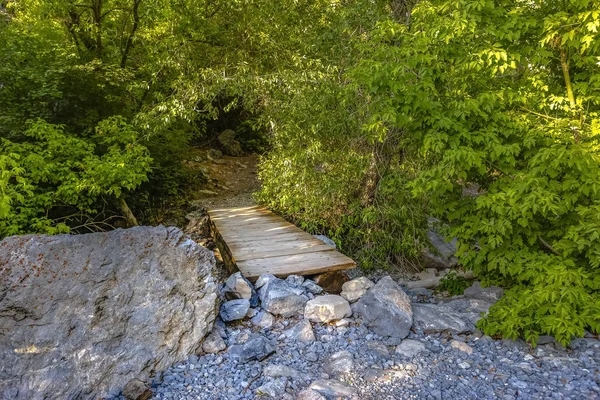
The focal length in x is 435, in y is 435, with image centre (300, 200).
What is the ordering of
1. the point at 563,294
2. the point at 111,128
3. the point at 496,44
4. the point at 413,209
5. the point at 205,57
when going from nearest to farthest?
the point at 563,294 < the point at 496,44 < the point at 413,209 < the point at 111,128 < the point at 205,57

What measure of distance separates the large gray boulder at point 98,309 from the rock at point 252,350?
0.29 m

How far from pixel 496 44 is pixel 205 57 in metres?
5.87

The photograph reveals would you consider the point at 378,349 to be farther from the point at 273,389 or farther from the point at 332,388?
the point at 273,389

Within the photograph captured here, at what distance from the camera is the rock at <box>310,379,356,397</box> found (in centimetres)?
276

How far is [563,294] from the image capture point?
2.98 meters

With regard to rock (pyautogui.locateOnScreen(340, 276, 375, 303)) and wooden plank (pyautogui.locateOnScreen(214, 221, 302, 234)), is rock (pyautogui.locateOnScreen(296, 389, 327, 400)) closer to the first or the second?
rock (pyautogui.locateOnScreen(340, 276, 375, 303))

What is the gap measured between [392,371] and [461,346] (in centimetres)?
66

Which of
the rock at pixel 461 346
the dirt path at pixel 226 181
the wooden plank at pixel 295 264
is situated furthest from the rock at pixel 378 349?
the dirt path at pixel 226 181

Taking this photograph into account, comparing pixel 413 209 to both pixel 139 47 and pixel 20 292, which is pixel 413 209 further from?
pixel 139 47

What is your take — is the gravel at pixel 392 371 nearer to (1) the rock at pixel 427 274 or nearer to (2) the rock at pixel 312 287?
(2) the rock at pixel 312 287

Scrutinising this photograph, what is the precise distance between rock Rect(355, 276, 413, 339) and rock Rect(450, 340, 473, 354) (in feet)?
1.17

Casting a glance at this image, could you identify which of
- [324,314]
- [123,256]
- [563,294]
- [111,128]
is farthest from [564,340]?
[111,128]

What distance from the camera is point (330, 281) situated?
4.30 m

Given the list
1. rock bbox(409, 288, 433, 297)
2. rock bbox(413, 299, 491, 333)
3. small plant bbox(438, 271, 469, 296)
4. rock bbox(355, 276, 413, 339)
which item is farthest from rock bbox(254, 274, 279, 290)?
small plant bbox(438, 271, 469, 296)
